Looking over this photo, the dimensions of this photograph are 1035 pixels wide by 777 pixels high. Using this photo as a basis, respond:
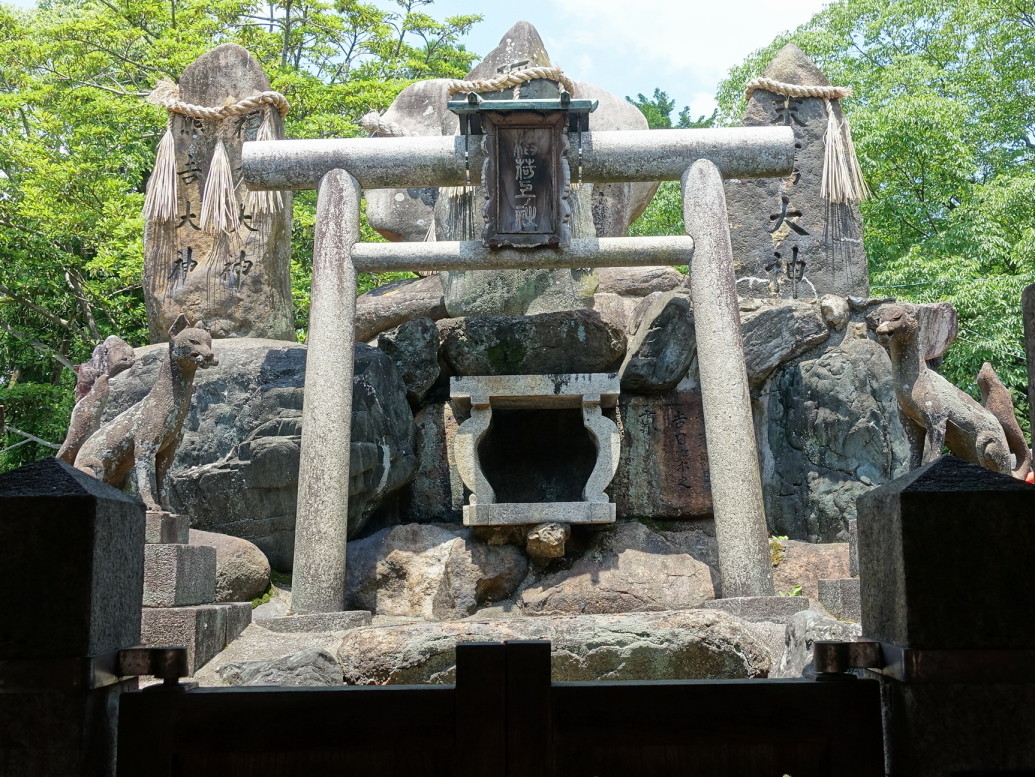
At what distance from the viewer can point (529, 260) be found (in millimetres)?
8164

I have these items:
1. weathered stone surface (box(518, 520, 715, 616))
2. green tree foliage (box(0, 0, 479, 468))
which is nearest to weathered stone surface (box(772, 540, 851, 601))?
weathered stone surface (box(518, 520, 715, 616))

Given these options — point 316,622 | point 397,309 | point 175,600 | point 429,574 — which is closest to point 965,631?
point 175,600

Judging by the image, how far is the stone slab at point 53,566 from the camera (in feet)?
8.53

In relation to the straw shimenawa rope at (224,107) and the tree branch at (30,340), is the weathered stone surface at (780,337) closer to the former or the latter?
the straw shimenawa rope at (224,107)

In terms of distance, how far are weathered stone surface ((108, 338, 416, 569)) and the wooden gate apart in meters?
5.99

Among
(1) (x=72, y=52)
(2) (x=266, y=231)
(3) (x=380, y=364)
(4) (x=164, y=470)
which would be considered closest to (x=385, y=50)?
(1) (x=72, y=52)

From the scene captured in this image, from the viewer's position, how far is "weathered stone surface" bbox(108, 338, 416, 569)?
8609 mm

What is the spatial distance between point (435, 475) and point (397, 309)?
242 cm

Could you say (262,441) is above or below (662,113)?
below

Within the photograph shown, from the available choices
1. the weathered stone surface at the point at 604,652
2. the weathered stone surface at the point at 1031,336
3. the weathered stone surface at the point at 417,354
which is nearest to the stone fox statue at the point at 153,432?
the weathered stone surface at the point at 604,652

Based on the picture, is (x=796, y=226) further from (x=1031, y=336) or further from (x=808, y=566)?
(x=1031, y=336)

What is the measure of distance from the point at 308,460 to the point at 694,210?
3485 mm

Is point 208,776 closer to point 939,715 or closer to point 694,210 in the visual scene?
point 939,715

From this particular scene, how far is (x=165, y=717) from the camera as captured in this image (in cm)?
273
